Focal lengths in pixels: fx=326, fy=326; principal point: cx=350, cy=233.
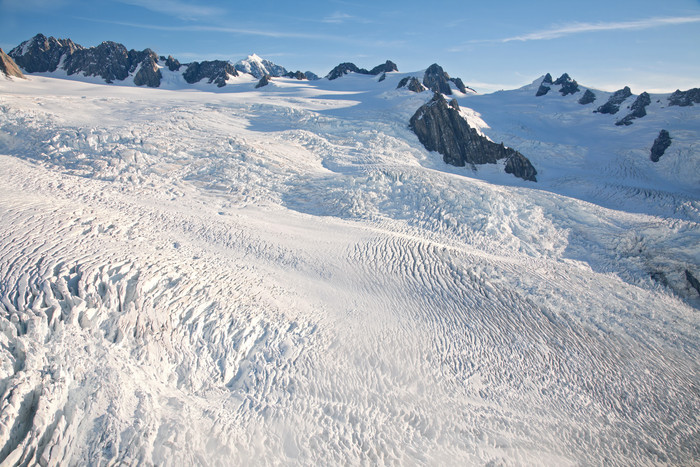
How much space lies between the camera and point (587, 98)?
178 feet

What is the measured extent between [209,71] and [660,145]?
226 feet

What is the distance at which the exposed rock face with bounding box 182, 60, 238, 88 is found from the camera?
60.3m

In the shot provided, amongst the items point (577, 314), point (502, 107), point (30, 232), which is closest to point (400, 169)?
point (577, 314)

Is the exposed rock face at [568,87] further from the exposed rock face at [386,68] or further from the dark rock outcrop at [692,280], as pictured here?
the dark rock outcrop at [692,280]

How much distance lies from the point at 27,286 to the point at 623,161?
44963mm

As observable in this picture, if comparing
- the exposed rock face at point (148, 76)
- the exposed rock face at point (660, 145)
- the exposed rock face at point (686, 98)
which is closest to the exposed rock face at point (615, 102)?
the exposed rock face at point (686, 98)

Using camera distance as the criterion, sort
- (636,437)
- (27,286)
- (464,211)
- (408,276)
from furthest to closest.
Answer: (464,211) → (408,276) → (636,437) → (27,286)

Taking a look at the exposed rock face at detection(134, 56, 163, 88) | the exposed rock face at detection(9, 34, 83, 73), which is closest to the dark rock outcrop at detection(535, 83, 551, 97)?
the exposed rock face at detection(134, 56, 163, 88)

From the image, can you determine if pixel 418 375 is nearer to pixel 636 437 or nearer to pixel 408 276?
pixel 408 276

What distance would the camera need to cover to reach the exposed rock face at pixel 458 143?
1206 inches

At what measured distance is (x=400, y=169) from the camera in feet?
74.2

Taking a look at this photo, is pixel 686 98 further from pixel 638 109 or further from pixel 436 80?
pixel 436 80

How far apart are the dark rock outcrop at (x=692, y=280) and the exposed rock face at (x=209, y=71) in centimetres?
6538

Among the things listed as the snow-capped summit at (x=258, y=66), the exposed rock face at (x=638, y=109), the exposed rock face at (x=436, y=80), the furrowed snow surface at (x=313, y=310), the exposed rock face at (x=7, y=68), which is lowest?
the furrowed snow surface at (x=313, y=310)
